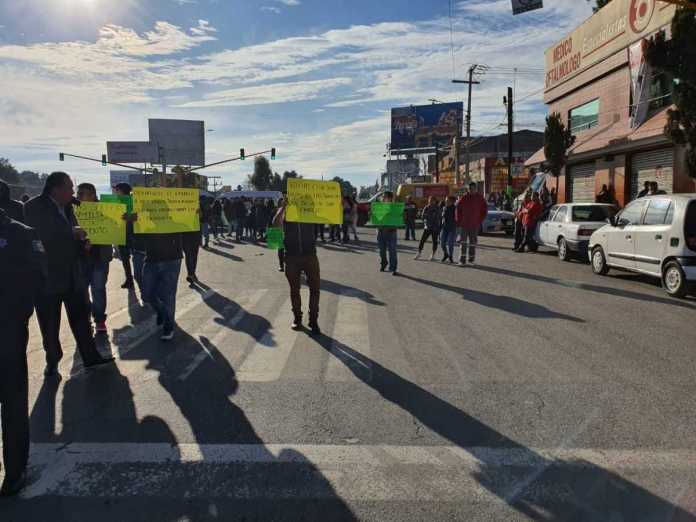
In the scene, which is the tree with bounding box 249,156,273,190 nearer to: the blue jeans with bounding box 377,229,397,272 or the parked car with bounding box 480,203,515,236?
the parked car with bounding box 480,203,515,236

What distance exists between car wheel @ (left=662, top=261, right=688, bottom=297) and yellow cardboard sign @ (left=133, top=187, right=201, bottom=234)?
7609 mm

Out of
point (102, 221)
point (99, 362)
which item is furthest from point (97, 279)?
point (99, 362)

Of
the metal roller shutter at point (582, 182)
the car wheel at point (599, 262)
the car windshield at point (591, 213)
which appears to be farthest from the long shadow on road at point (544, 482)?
the metal roller shutter at point (582, 182)

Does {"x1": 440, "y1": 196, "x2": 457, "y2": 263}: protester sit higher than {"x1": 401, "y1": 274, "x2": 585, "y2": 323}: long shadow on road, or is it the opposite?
{"x1": 440, "y1": 196, "x2": 457, "y2": 263}: protester

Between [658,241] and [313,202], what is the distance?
253 inches

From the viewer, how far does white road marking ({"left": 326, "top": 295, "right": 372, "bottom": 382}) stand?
5344mm

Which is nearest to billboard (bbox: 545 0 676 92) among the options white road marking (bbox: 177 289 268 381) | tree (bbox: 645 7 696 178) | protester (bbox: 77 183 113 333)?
tree (bbox: 645 7 696 178)

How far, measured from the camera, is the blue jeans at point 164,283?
649 cm

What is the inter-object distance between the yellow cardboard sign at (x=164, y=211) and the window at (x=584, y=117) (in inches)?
814

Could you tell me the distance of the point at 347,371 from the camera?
5.34 meters

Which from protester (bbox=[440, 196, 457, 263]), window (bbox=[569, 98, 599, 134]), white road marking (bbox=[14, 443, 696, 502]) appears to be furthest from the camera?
window (bbox=[569, 98, 599, 134])

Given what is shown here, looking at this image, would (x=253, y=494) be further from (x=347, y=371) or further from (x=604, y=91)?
(x=604, y=91)

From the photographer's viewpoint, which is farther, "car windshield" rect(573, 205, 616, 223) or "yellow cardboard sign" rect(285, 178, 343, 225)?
"car windshield" rect(573, 205, 616, 223)

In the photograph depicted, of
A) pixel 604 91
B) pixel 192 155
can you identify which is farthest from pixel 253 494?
pixel 192 155
